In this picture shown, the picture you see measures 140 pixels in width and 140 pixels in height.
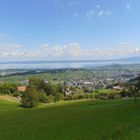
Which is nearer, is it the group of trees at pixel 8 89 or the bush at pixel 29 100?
the bush at pixel 29 100

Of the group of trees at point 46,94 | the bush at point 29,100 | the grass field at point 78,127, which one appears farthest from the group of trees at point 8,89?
the grass field at point 78,127

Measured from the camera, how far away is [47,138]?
1664 cm

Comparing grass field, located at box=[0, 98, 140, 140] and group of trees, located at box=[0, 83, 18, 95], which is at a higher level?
grass field, located at box=[0, 98, 140, 140]

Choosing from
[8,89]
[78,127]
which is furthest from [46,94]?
[78,127]

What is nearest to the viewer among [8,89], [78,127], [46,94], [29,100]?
[78,127]

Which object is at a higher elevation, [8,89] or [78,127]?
[78,127]

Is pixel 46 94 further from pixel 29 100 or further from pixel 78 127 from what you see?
pixel 78 127

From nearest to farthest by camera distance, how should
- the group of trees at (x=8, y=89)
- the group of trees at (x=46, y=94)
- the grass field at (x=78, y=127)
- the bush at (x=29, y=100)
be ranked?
the grass field at (x=78, y=127) < the bush at (x=29, y=100) < the group of trees at (x=46, y=94) < the group of trees at (x=8, y=89)

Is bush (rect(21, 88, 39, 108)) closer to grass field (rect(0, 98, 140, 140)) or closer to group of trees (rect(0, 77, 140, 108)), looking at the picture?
group of trees (rect(0, 77, 140, 108))

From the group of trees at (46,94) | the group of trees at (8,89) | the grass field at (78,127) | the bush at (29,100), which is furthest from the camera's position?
the group of trees at (8,89)

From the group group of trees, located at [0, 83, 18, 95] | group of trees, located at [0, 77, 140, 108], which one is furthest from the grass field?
group of trees, located at [0, 83, 18, 95]

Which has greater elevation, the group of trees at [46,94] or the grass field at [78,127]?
the grass field at [78,127]

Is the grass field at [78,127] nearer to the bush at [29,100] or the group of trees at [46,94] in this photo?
the group of trees at [46,94]

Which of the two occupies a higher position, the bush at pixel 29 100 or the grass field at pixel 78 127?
the grass field at pixel 78 127
